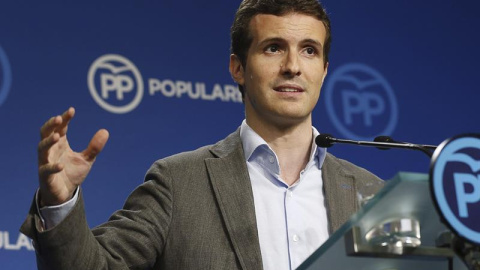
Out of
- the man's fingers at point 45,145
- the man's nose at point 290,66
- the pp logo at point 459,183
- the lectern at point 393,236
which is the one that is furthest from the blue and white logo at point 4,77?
the pp logo at point 459,183

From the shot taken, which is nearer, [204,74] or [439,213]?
[439,213]

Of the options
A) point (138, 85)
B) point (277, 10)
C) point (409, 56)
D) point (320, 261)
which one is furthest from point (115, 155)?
point (320, 261)

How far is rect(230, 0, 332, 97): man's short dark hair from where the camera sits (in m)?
2.73

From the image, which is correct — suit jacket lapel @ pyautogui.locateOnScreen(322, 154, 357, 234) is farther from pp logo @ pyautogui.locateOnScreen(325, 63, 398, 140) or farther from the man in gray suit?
pp logo @ pyautogui.locateOnScreen(325, 63, 398, 140)

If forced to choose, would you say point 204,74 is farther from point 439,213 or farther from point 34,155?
point 439,213

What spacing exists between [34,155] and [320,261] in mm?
2090

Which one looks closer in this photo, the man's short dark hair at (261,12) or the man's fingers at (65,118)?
the man's fingers at (65,118)

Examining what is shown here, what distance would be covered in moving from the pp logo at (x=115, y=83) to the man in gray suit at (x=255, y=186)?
0.85 m

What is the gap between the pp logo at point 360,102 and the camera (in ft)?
13.7

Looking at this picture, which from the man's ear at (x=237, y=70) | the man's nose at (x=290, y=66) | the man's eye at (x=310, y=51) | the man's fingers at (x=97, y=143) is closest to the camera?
the man's fingers at (x=97, y=143)

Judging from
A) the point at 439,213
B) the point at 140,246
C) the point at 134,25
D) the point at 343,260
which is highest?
the point at 134,25

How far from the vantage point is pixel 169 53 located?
3.79 metres

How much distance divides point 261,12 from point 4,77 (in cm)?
120

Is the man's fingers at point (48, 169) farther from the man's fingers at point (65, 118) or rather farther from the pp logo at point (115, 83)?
the pp logo at point (115, 83)
